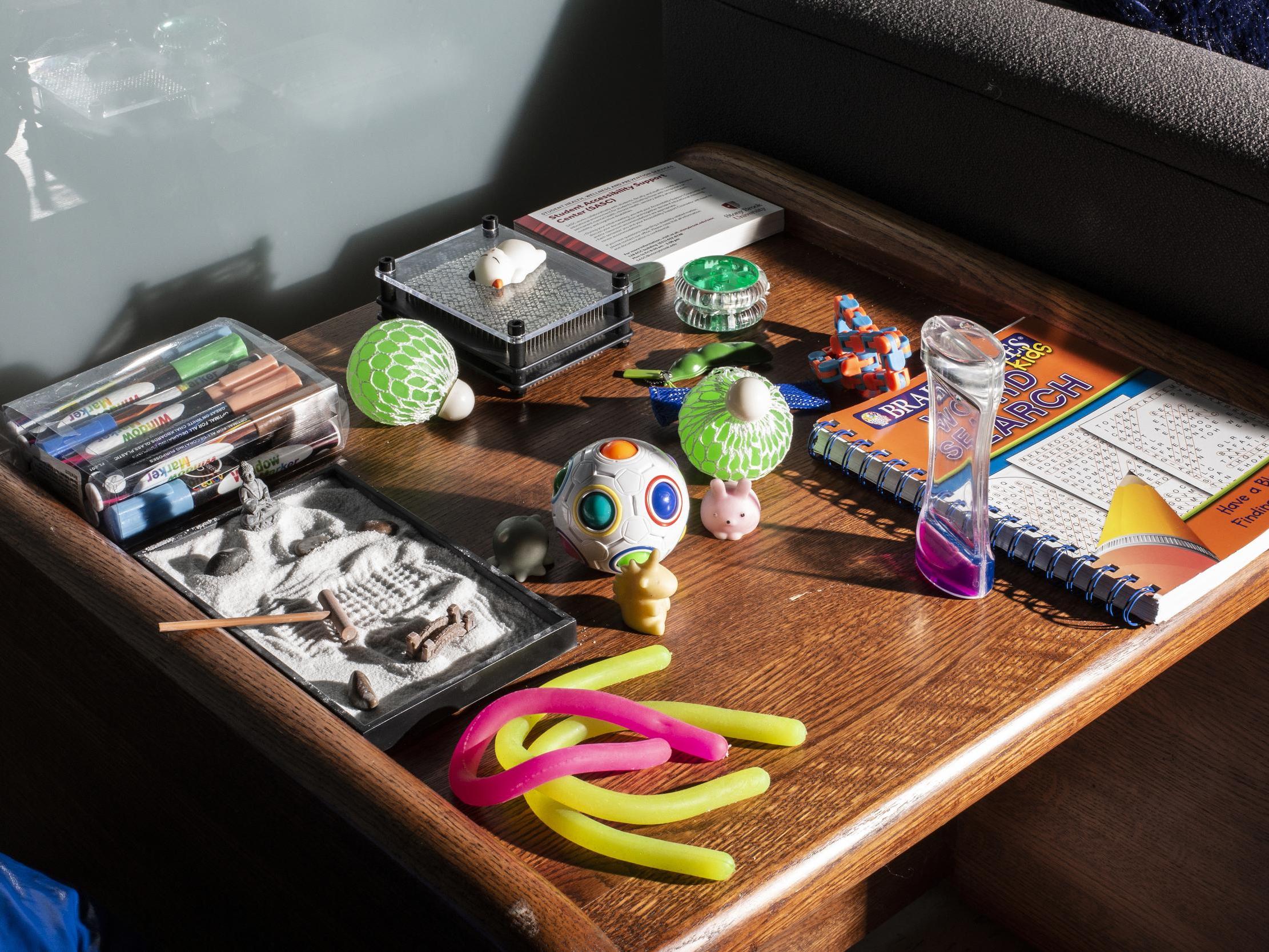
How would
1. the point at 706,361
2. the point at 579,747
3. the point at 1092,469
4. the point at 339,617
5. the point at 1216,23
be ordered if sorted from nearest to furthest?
1. the point at 579,747
2. the point at 339,617
3. the point at 1092,469
4. the point at 706,361
5. the point at 1216,23

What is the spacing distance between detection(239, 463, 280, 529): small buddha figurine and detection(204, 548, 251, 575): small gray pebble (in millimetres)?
23

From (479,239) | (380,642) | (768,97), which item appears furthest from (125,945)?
(768,97)

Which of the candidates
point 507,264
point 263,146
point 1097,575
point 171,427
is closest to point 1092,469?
point 1097,575

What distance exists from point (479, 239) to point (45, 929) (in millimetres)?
586

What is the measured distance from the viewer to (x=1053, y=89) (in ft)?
3.08

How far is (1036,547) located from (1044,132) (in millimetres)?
375

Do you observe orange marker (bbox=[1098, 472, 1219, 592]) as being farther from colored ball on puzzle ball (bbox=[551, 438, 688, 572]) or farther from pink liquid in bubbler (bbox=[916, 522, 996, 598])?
colored ball on puzzle ball (bbox=[551, 438, 688, 572])

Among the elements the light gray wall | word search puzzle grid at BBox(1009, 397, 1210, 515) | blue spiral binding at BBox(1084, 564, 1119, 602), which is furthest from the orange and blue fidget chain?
the light gray wall

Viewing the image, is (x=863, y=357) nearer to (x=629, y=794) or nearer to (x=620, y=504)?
(x=620, y=504)

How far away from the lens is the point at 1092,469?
31.9 inches

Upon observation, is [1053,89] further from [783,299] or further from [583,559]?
[583,559]

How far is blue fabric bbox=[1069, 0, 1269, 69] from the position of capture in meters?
1.06

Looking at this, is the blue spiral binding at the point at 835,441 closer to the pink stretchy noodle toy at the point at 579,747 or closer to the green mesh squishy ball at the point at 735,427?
the green mesh squishy ball at the point at 735,427

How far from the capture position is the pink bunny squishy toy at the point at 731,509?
78 centimetres
